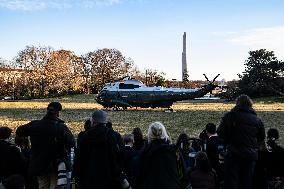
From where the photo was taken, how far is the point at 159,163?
5082mm

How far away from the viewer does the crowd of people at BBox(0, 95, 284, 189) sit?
512 cm

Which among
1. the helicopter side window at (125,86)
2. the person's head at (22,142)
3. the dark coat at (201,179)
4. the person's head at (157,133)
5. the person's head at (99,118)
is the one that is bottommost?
the dark coat at (201,179)

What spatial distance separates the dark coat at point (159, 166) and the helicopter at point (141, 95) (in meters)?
22.8

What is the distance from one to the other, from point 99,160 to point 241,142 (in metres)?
2.40

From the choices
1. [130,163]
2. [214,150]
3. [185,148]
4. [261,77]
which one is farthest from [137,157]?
[261,77]

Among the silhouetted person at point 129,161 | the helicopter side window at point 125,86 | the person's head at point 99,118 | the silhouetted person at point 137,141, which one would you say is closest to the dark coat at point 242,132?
the silhouetted person at point 137,141

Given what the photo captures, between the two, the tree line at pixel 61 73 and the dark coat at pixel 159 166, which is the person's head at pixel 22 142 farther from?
the tree line at pixel 61 73

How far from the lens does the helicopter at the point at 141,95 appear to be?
28094 millimetres

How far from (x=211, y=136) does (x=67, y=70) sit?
68.9 meters

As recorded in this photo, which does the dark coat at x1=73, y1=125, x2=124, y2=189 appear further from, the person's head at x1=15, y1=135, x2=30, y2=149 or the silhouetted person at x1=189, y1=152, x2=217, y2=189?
the person's head at x1=15, y1=135, x2=30, y2=149

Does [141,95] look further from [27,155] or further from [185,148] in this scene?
[27,155]

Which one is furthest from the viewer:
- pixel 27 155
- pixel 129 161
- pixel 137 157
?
pixel 27 155

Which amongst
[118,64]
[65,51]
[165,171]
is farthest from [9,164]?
[65,51]

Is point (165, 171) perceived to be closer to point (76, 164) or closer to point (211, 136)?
point (76, 164)
